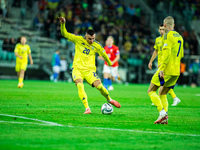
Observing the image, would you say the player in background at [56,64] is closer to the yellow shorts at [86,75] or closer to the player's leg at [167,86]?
the yellow shorts at [86,75]

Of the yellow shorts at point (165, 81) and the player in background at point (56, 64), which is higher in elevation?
the yellow shorts at point (165, 81)

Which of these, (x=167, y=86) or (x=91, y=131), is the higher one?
(x=167, y=86)

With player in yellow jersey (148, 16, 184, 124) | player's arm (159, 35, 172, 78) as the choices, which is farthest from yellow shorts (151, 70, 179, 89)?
player's arm (159, 35, 172, 78)

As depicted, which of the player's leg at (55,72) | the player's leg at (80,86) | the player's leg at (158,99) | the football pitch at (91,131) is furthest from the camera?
the player's leg at (55,72)

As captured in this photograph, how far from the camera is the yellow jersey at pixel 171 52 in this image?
9.25m

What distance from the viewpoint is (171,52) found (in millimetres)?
9516

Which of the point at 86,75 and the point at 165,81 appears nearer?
the point at 165,81

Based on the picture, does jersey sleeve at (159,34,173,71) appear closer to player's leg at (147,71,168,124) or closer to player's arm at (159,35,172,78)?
player's arm at (159,35,172,78)

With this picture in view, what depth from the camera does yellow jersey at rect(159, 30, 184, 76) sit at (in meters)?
9.25

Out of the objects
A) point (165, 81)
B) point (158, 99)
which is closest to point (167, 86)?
point (165, 81)

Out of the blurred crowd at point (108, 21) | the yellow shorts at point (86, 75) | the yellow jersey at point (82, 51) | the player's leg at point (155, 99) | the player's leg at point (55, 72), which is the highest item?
the blurred crowd at point (108, 21)

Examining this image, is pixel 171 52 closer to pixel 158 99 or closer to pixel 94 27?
pixel 158 99

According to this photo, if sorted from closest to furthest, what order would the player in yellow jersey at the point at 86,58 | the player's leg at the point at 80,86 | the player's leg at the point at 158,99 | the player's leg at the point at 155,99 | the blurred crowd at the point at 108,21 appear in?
the player's leg at the point at 158,99
the player's leg at the point at 155,99
the player's leg at the point at 80,86
the player in yellow jersey at the point at 86,58
the blurred crowd at the point at 108,21

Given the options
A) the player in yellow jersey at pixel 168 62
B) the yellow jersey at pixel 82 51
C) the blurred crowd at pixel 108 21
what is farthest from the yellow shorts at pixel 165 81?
the blurred crowd at pixel 108 21
